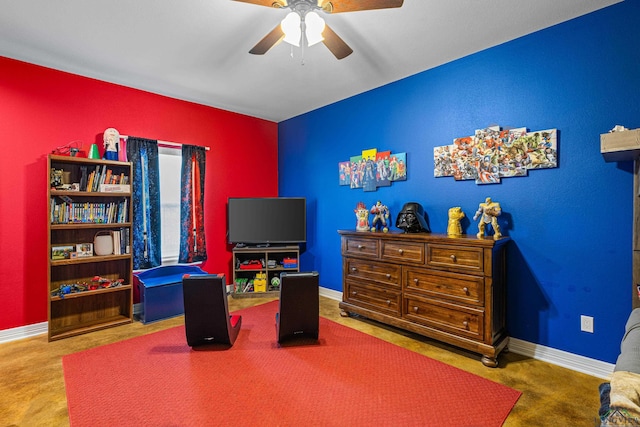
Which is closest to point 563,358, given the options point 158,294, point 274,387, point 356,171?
point 274,387

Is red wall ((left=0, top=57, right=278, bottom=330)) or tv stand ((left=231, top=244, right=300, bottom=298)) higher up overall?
red wall ((left=0, top=57, right=278, bottom=330))

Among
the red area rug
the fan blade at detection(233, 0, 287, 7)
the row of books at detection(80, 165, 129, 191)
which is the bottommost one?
the red area rug

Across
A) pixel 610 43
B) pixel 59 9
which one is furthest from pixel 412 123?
pixel 59 9

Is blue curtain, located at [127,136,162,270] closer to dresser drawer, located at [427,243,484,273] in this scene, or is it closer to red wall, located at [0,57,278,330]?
red wall, located at [0,57,278,330]

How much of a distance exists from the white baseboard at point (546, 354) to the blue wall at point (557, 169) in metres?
0.05

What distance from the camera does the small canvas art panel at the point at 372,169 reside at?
361 centimetres

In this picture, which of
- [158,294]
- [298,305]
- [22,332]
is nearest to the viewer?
[298,305]

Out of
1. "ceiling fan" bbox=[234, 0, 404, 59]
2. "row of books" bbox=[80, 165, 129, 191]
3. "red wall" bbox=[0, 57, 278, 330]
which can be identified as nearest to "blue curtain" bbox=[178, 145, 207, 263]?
"red wall" bbox=[0, 57, 278, 330]

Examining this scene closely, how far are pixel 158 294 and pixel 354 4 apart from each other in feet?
11.0

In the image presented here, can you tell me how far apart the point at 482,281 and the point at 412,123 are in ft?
6.03

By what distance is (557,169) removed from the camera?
2.52 metres

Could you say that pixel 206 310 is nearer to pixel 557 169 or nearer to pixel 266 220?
pixel 266 220

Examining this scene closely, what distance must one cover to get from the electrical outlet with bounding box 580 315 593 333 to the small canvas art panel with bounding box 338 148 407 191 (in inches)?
77.6

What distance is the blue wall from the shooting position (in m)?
2.27
